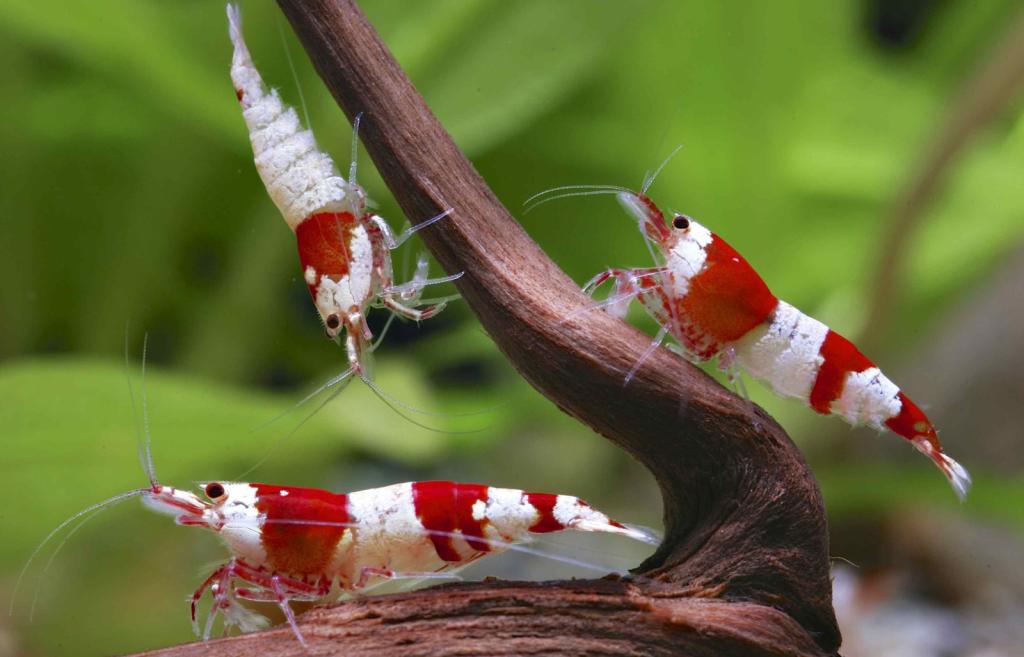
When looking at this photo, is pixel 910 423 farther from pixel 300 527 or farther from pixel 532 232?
pixel 532 232

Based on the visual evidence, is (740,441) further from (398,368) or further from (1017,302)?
(1017,302)

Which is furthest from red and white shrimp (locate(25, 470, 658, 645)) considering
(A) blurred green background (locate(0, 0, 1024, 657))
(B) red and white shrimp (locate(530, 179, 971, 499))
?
(A) blurred green background (locate(0, 0, 1024, 657))

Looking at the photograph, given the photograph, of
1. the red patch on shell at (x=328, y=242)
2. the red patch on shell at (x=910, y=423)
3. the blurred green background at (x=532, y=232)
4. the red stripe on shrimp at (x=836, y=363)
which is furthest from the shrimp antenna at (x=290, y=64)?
the red patch on shell at (x=910, y=423)

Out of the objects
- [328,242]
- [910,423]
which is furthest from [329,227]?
[910,423]

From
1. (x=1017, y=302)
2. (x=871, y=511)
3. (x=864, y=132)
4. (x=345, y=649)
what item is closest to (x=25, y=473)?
(x=345, y=649)

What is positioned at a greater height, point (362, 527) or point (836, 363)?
point (836, 363)

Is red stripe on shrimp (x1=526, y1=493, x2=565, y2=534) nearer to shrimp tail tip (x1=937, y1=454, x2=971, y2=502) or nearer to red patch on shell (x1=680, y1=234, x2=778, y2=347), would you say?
red patch on shell (x1=680, y1=234, x2=778, y2=347)
